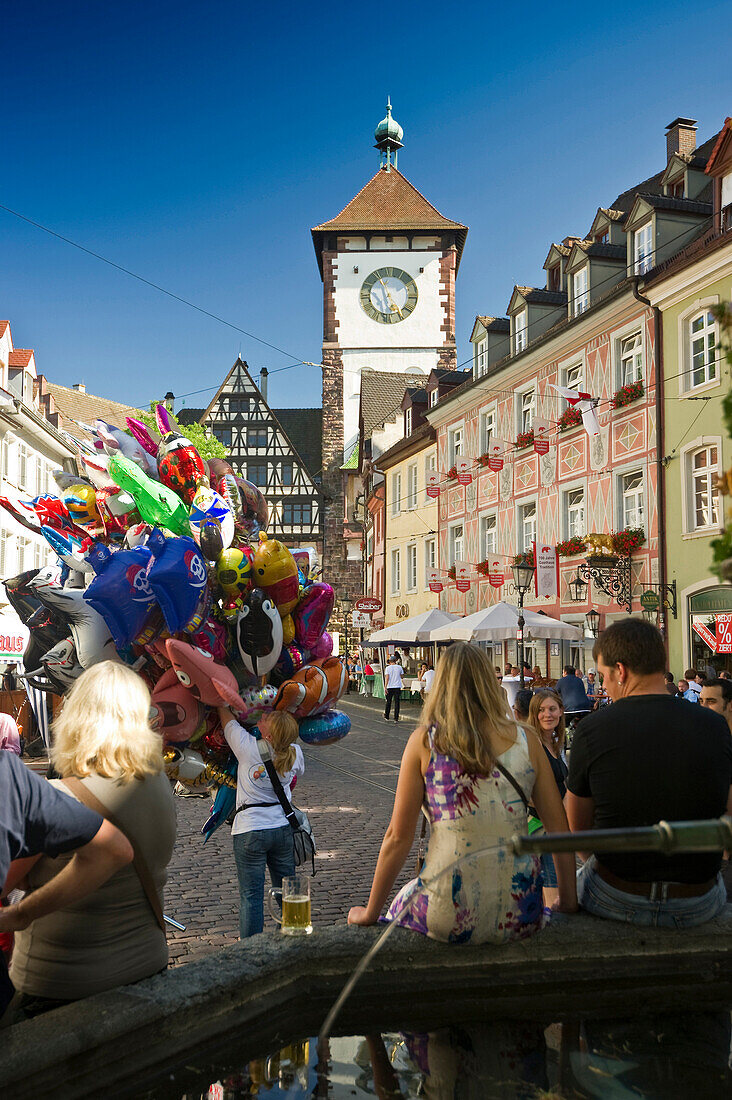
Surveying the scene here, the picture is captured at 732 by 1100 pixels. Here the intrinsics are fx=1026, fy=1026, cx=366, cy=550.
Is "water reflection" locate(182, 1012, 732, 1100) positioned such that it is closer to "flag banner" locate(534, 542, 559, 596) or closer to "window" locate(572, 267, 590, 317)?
"flag banner" locate(534, 542, 559, 596)

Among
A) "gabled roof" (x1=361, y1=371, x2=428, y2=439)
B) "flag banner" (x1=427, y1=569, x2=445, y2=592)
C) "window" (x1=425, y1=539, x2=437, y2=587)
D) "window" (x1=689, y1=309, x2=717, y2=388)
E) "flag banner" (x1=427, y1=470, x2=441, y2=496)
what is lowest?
"flag banner" (x1=427, y1=569, x2=445, y2=592)

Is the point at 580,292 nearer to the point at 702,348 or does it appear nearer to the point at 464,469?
the point at 702,348

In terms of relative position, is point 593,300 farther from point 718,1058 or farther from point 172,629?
point 718,1058

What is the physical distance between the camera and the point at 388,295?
5172cm

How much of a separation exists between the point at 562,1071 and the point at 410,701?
3166cm

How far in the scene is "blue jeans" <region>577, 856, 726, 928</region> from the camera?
11.5ft

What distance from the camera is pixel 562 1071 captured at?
288cm

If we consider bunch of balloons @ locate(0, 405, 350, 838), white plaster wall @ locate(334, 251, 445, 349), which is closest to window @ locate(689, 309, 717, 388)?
bunch of balloons @ locate(0, 405, 350, 838)

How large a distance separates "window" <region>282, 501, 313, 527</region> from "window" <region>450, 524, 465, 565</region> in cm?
2333

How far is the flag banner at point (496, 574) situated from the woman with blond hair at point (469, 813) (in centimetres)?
2422

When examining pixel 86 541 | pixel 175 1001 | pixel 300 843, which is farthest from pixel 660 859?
pixel 86 541

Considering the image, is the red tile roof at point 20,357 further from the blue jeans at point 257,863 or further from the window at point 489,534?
the blue jeans at point 257,863

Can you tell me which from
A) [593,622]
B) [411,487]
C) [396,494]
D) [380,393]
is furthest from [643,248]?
[380,393]

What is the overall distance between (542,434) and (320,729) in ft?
66.0
